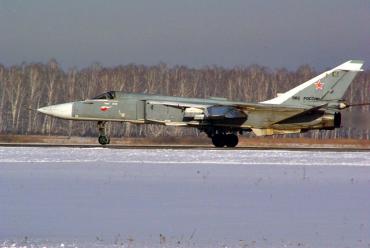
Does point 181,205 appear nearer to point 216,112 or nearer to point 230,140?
point 216,112

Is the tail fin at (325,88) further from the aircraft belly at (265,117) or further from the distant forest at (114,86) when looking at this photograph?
the distant forest at (114,86)

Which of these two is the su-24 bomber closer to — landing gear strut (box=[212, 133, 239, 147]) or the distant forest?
landing gear strut (box=[212, 133, 239, 147])

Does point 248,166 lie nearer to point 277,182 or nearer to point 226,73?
point 277,182

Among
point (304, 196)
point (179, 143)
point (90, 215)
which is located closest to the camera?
point (90, 215)

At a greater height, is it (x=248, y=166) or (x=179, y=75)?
(x=179, y=75)

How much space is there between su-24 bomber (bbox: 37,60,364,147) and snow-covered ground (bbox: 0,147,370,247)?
11.3 metres

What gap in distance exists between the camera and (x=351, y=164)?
68.3ft

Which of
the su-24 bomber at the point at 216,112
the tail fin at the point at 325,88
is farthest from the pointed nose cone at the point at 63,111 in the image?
the tail fin at the point at 325,88

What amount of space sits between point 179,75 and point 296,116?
50261mm

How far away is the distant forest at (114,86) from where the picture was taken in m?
69.8

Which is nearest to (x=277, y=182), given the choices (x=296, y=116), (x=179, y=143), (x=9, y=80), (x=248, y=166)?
(x=248, y=166)

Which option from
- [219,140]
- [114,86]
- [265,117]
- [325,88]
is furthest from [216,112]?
[114,86]

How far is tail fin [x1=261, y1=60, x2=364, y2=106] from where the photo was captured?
3262 centimetres

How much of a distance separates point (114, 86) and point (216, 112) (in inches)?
1767
